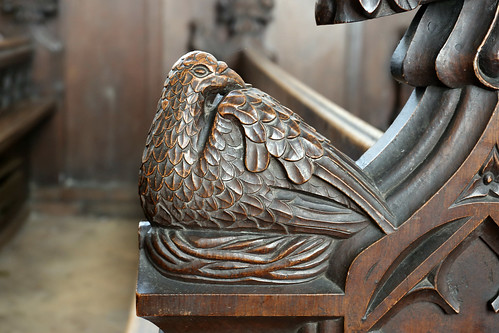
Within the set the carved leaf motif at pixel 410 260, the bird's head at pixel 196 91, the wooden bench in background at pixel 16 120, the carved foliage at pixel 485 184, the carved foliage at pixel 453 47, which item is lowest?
the wooden bench in background at pixel 16 120

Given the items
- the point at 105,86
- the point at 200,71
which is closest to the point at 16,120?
the point at 105,86

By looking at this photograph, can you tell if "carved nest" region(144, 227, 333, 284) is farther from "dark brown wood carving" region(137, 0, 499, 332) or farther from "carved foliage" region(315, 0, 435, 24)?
"carved foliage" region(315, 0, 435, 24)

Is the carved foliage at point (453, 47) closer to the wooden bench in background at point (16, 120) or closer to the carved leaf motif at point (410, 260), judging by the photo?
the carved leaf motif at point (410, 260)

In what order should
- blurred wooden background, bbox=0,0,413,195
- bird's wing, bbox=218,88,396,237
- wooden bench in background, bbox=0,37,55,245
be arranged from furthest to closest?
blurred wooden background, bbox=0,0,413,195
wooden bench in background, bbox=0,37,55,245
bird's wing, bbox=218,88,396,237

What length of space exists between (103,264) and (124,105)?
3.64 ft

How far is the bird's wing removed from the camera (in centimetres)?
61

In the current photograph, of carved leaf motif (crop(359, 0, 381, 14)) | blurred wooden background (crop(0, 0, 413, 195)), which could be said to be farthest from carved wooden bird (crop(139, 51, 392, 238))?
blurred wooden background (crop(0, 0, 413, 195))

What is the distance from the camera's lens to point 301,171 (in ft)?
2.01

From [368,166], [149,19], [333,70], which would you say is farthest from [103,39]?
[368,166]

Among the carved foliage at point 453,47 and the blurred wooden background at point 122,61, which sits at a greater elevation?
the carved foliage at point 453,47

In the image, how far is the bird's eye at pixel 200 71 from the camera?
0.64 meters

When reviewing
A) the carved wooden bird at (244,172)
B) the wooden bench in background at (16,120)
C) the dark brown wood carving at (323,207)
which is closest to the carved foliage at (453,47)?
the dark brown wood carving at (323,207)

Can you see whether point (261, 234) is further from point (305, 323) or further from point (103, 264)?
point (103, 264)

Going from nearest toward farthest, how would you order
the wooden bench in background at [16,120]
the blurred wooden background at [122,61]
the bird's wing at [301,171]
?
the bird's wing at [301,171] → the wooden bench in background at [16,120] → the blurred wooden background at [122,61]
